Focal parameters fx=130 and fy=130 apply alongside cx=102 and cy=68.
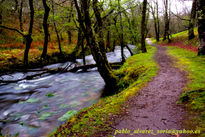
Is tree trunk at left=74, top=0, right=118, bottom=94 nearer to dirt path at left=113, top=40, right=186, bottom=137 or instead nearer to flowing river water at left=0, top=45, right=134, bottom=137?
flowing river water at left=0, top=45, right=134, bottom=137

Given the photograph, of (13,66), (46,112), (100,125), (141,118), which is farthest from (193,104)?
(13,66)

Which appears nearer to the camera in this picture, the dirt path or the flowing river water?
the dirt path

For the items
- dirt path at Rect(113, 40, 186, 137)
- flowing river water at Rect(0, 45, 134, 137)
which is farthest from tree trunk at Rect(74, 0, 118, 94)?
dirt path at Rect(113, 40, 186, 137)

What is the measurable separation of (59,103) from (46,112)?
41.5 inches

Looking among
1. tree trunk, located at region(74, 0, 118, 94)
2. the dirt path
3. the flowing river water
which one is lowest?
the flowing river water

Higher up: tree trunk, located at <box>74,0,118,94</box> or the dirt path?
tree trunk, located at <box>74,0,118,94</box>

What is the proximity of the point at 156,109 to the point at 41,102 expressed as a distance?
274 inches

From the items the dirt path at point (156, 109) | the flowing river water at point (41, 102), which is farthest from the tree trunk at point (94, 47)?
the dirt path at point (156, 109)

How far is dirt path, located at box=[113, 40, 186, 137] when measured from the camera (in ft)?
11.9

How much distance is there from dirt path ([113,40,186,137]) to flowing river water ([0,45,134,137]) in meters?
3.29

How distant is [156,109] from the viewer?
14.4ft

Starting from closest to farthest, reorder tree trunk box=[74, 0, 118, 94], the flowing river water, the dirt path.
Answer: the dirt path
the flowing river water
tree trunk box=[74, 0, 118, 94]

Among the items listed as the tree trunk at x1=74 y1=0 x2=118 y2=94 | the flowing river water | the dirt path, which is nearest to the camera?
the dirt path

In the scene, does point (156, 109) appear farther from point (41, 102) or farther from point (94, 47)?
point (41, 102)
